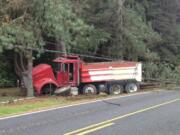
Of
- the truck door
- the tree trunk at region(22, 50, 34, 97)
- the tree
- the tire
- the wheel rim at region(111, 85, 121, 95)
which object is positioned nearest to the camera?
the tree

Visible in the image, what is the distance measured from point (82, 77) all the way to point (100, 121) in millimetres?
17162

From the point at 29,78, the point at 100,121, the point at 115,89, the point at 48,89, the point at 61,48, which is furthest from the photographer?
the point at 61,48

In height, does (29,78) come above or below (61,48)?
below

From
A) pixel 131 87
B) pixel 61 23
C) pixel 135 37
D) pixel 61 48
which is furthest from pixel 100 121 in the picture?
pixel 135 37

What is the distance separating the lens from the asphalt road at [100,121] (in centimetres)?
→ 1370

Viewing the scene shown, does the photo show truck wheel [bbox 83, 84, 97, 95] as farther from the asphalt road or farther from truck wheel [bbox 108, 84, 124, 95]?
the asphalt road

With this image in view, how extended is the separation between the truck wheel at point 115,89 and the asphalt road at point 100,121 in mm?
11782

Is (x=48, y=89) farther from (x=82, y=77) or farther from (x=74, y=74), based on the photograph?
(x=82, y=77)

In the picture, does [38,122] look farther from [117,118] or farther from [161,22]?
[161,22]

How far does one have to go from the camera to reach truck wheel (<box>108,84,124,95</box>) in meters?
33.5

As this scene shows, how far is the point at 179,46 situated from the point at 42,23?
30.9 meters

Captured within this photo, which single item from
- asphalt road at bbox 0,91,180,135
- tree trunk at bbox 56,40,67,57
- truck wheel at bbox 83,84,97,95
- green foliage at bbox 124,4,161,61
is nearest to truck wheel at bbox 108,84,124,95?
truck wheel at bbox 83,84,97,95

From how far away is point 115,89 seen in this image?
33.8m

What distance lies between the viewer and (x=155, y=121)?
16.0 meters
